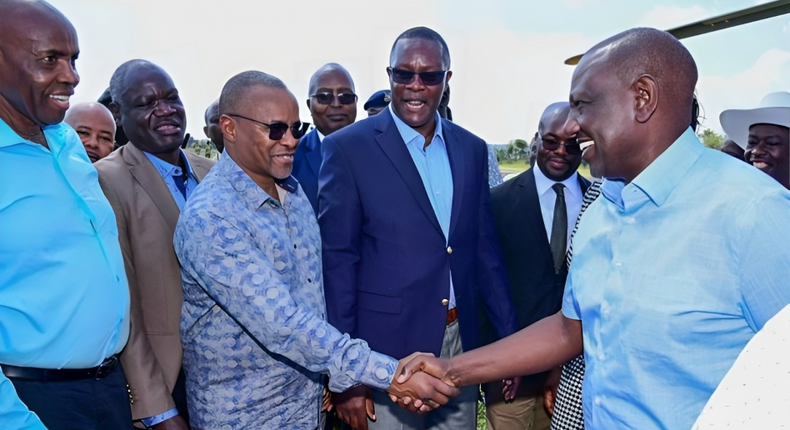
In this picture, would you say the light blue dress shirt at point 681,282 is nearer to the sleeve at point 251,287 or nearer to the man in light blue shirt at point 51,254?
the sleeve at point 251,287

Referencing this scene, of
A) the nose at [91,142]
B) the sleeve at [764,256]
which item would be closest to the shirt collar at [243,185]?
the sleeve at [764,256]

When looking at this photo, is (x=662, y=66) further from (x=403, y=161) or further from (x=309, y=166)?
(x=309, y=166)

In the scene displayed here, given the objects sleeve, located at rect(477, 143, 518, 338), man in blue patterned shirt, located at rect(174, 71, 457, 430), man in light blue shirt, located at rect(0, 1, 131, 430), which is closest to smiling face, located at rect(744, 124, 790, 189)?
sleeve, located at rect(477, 143, 518, 338)

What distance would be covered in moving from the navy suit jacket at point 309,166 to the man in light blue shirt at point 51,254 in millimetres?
1818

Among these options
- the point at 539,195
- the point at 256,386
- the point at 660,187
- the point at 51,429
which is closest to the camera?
the point at 660,187

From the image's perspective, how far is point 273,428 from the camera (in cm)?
256

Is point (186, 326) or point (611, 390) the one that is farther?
point (186, 326)

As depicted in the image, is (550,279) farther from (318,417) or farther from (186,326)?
(186,326)

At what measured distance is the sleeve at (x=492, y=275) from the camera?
3.49 meters

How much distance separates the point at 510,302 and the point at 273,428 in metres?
1.54

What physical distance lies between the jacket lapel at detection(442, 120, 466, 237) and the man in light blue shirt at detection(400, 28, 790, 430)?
1.24 meters

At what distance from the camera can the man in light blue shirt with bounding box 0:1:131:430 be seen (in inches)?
83.1

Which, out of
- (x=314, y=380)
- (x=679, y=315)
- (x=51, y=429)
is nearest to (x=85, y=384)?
(x=51, y=429)

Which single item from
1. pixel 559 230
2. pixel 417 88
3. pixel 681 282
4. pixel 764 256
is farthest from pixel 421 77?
pixel 764 256
